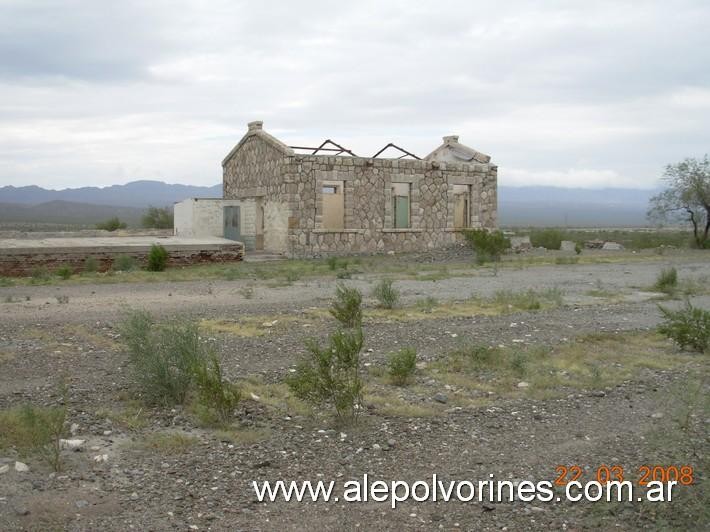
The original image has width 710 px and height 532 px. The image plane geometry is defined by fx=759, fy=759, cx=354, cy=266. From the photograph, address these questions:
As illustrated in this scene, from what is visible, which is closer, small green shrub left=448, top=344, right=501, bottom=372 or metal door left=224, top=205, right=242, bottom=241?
small green shrub left=448, top=344, right=501, bottom=372

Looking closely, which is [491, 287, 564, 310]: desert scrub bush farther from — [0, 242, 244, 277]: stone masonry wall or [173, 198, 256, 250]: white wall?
[173, 198, 256, 250]: white wall

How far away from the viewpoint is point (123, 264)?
20219 millimetres

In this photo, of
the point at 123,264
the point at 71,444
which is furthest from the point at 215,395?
the point at 123,264

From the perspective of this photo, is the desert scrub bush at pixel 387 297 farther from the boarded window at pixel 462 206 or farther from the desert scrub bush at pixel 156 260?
the boarded window at pixel 462 206

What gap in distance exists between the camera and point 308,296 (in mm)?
14055

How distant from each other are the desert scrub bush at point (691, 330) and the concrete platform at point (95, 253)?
49.5 feet

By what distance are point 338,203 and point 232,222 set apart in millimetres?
4057

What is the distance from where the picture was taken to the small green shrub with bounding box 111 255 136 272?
792 inches

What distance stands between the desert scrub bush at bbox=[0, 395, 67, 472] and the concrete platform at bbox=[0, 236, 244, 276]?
49.0 ft

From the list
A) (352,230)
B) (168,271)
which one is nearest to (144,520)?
(168,271)

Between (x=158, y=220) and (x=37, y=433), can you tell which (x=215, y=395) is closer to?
(x=37, y=433)

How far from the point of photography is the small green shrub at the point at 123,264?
20125 millimetres

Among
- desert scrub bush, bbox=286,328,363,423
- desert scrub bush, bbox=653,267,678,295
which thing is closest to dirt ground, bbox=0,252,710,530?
desert scrub bush, bbox=286,328,363,423
